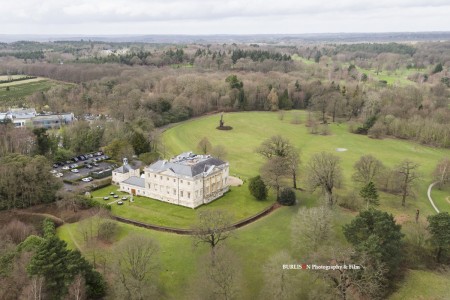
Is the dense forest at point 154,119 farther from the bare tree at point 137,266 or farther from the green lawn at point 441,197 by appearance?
the green lawn at point 441,197

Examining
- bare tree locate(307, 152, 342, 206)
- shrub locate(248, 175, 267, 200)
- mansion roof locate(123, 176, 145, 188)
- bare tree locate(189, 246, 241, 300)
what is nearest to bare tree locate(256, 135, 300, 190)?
shrub locate(248, 175, 267, 200)

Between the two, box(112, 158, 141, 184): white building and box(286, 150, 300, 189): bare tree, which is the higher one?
box(286, 150, 300, 189): bare tree

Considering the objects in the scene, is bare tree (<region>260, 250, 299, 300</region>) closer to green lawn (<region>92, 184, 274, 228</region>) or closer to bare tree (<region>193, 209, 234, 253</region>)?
bare tree (<region>193, 209, 234, 253</region>)

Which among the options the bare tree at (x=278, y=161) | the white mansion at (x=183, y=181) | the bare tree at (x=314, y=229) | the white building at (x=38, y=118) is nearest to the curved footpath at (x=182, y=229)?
the bare tree at (x=278, y=161)

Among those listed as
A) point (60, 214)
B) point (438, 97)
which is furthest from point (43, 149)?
point (438, 97)

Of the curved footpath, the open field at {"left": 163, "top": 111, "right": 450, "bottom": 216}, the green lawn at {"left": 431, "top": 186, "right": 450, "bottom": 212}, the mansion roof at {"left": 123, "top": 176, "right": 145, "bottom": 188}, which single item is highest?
the mansion roof at {"left": 123, "top": 176, "right": 145, "bottom": 188}

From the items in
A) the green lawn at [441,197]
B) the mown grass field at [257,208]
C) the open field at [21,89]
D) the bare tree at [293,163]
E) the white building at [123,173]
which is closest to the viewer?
the mown grass field at [257,208]

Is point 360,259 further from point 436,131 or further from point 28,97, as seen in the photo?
point 28,97
